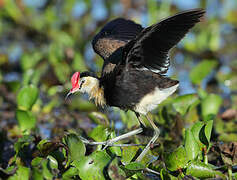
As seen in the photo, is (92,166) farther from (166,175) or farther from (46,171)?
(166,175)

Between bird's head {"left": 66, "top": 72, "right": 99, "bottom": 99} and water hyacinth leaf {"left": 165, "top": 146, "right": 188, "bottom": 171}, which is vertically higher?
bird's head {"left": 66, "top": 72, "right": 99, "bottom": 99}

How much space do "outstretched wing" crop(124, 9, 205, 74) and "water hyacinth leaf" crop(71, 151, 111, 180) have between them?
0.87 meters

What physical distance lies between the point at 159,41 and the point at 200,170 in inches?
40.8

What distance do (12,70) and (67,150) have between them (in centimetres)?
380

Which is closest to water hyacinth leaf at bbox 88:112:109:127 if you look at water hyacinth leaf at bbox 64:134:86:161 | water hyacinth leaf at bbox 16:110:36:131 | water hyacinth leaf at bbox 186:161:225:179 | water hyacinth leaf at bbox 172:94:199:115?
water hyacinth leaf at bbox 16:110:36:131

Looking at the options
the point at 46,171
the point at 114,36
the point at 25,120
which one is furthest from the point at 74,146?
the point at 114,36

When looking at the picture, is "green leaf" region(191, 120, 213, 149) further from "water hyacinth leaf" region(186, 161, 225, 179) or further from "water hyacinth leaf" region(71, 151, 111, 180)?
"water hyacinth leaf" region(71, 151, 111, 180)

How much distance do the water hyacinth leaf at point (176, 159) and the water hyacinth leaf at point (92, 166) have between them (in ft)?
1.54

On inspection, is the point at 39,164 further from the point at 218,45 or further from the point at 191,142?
the point at 218,45

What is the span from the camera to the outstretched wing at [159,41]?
3236mm

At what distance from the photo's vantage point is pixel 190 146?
3.50m

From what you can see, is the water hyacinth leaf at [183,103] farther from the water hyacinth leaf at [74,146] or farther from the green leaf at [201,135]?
the water hyacinth leaf at [74,146]

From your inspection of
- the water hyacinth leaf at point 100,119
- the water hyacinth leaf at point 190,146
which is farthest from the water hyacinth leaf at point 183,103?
the water hyacinth leaf at point 190,146

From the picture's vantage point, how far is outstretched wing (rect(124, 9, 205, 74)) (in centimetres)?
324
